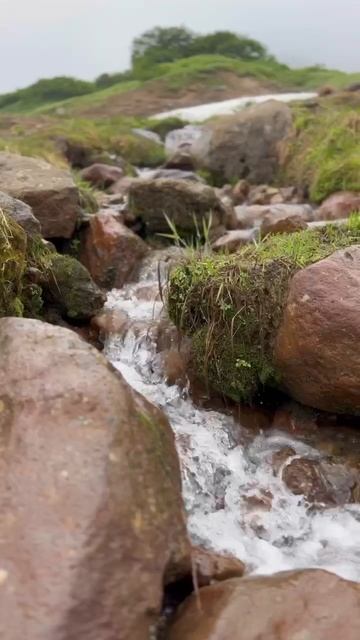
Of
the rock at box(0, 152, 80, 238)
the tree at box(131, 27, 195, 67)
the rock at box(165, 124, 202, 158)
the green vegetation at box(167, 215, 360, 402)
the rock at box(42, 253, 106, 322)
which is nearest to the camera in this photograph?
the green vegetation at box(167, 215, 360, 402)

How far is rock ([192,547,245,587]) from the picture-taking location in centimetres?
288

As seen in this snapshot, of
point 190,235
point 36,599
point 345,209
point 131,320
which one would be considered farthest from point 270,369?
point 345,209

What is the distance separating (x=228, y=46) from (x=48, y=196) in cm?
4549

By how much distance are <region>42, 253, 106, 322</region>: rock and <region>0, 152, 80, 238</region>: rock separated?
1.16m

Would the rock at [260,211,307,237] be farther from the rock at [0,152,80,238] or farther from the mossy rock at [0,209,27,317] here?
the mossy rock at [0,209,27,317]

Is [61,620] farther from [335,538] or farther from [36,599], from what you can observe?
[335,538]

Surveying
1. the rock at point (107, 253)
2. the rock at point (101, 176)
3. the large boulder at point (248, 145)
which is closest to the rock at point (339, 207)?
the rock at point (107, 253)

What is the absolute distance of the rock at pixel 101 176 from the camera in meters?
12.5

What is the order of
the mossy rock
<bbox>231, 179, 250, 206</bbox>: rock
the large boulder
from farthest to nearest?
the large boulder, <bbox>231, 179, 250, 206</bbox>: rock, the mossy rock

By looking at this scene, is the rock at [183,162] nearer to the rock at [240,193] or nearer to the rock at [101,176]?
the rock at [101,176]

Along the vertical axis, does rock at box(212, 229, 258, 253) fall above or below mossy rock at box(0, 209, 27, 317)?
below

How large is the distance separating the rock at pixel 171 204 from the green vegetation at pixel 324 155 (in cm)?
269

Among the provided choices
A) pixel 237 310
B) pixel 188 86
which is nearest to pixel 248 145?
pixel 237 310

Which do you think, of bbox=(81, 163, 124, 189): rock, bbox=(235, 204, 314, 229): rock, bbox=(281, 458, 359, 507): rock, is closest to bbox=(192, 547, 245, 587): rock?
bbox=(281, 458, 359, 507): rock
